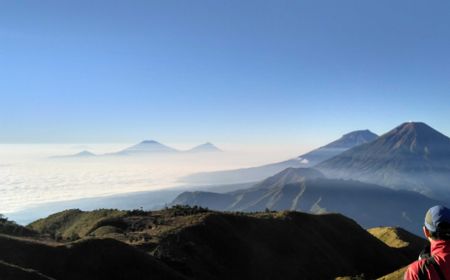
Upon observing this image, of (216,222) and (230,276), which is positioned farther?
(216,222)

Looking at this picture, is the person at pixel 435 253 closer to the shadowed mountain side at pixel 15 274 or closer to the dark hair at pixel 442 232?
the dark hair at pixel 442 232

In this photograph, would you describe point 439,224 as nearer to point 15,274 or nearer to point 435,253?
point 435,253

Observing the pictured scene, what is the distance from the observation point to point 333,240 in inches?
3538

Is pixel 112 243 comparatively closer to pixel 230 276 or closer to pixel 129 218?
pixel 230 276

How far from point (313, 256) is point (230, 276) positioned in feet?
64.0

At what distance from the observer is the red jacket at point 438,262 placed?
806 centimetres

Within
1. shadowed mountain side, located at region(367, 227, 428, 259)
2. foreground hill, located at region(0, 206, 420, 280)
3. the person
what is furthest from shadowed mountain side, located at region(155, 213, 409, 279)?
the person

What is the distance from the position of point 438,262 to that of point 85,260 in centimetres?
4293

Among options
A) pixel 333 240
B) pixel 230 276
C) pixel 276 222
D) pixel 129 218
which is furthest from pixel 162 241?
pixel 333 240

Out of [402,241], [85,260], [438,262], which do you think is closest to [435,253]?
[438,262]

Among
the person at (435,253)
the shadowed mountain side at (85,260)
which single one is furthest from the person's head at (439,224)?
the shadowed mountain side at (85,260)

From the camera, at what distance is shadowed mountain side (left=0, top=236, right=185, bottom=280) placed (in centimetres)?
4362

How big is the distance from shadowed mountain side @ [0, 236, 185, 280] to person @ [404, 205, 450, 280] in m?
40.3

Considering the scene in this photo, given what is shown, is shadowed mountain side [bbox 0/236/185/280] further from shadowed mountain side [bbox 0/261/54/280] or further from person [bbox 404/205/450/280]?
person [bbox 404/205/450/280]
